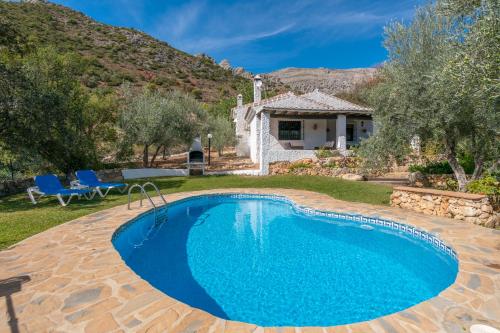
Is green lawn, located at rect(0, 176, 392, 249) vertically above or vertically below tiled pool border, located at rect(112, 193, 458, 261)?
above

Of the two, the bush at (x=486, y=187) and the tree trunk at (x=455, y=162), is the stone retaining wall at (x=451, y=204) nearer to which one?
the bush at (x=486, y=187)

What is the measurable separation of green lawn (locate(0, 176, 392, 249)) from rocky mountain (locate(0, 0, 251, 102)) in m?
29.6

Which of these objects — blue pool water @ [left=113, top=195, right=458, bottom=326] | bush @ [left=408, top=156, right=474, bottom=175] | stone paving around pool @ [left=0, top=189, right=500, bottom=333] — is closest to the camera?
stone paving around pool @ [left=0, top=189, right=500, bottom=333]

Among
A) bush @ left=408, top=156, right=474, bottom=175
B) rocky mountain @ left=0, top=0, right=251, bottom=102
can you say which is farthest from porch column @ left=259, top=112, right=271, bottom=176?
rocky mountain @ left=0, top=0, right=251, bottom=102

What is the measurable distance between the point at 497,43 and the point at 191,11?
27846 mm

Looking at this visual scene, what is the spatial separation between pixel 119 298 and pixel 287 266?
3226 millimetres

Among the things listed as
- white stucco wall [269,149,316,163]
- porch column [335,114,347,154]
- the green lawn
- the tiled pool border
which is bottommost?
the tiled pool border

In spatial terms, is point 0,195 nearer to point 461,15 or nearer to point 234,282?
point 234,282

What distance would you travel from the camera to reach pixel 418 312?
125 inches

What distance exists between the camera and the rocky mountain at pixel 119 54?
40584mm

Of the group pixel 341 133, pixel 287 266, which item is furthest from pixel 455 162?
pixel 341 133

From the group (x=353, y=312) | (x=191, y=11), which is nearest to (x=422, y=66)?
(x=353, y=312)

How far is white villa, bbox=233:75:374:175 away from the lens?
1777cm

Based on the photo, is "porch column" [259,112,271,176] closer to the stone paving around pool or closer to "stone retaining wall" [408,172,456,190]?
"stone retaining wall" [408,172,456,190]
